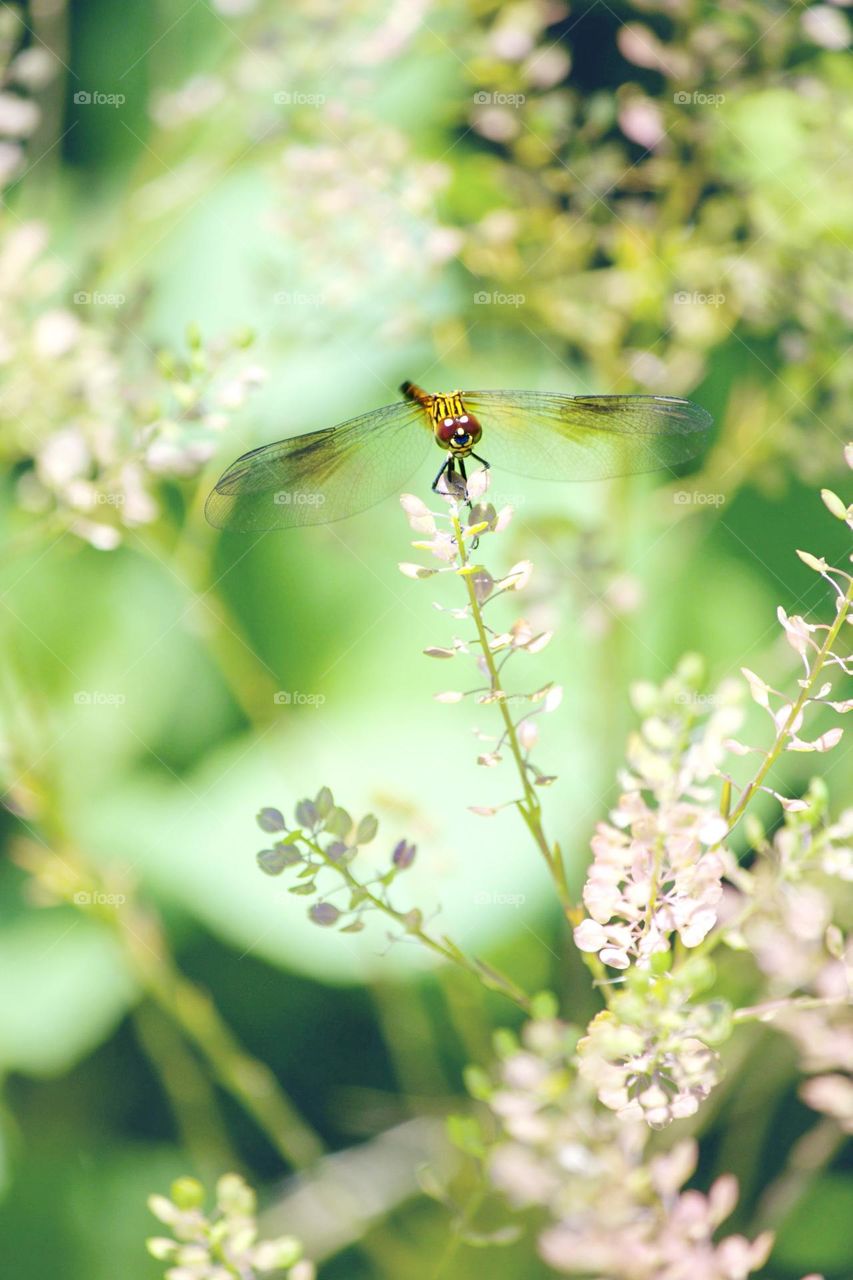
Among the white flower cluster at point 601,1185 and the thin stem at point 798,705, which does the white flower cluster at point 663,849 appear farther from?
the white flower cluster at point 601,1185

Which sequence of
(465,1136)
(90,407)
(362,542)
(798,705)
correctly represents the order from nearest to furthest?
(798,705) → (465,1136) → (90,407) → (362,542)

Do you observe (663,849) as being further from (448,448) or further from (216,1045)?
(216,1045)

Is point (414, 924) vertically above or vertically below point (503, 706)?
below

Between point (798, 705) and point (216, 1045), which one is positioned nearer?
point (798, 705)

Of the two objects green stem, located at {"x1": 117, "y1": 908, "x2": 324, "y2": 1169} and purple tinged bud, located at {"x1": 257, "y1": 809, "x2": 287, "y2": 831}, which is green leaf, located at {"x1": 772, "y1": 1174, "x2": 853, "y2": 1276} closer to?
green stem, located at {"x1": 117, "y1": 908, "x2": 324, "y2": 1169}

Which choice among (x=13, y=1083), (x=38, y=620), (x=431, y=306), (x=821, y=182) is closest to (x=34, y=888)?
(x=13, y=1083)

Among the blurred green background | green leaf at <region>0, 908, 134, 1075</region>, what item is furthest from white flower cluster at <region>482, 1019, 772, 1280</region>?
green leaf at <region>0, 908, 134, 1075</region>

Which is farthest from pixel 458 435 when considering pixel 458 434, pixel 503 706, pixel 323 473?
pixel 503 706
